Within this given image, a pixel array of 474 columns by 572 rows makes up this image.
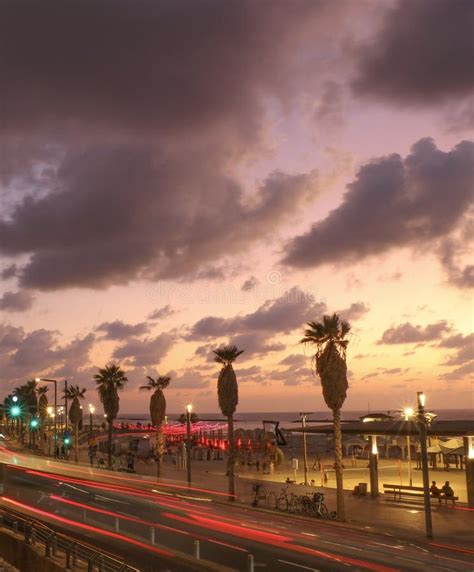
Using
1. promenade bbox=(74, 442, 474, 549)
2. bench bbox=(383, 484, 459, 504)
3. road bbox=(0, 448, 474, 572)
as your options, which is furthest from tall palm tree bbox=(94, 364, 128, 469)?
bench bbox=(383, 484, 459, 504)

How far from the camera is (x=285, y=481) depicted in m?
52.7

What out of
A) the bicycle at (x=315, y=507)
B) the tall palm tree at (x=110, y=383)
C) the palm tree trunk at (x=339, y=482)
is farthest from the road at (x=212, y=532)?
the tall palm tree at (x=110, y=383)

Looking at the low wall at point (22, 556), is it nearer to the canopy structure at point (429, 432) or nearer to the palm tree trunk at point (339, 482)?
the palm tree trunk at point (339, 482)

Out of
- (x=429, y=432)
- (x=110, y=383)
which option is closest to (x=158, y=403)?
(x=110, y=383)

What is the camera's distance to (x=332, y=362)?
35969mm

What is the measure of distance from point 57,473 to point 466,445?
121 feet

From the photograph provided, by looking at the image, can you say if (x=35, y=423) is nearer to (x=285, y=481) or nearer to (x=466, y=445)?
(x=285, y=481)

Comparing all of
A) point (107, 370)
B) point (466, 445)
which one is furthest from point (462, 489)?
point (107, 370)

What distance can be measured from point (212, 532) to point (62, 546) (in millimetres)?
8435

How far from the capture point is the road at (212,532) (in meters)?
22.4

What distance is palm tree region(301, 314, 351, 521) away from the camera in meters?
35.7

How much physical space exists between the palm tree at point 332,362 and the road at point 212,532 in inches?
248

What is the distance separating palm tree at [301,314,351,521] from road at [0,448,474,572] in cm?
631

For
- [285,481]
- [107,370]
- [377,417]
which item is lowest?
[285,481]
